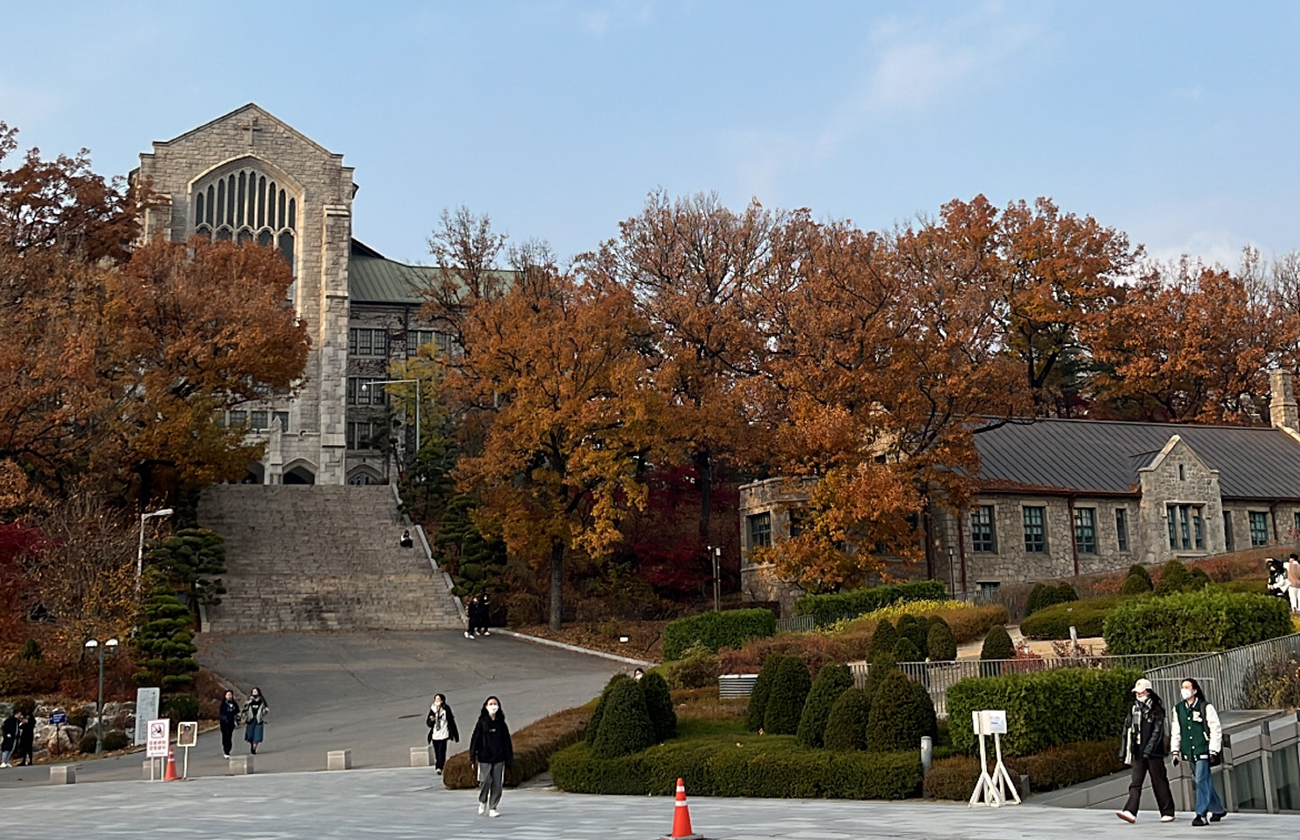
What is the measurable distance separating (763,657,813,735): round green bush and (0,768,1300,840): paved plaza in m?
3.38

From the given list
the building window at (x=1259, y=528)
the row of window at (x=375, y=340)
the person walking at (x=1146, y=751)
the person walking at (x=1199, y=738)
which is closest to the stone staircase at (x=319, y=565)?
the row of window at (x=375, y=340)

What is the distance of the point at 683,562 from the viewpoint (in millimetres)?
48719

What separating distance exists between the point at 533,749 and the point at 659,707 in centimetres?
244

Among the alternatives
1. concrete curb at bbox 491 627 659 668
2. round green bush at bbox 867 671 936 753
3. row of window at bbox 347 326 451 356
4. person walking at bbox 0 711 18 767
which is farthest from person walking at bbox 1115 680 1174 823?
row of window at bbox 347 326 451 356

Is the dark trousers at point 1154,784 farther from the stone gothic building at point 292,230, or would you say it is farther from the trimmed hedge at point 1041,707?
the stone gothic building at point 292,230

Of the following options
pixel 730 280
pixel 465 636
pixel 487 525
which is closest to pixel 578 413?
pixel 487 525

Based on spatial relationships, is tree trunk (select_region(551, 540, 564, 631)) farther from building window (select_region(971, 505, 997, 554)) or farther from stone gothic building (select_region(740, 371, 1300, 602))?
building window (select_region(971, 505, 997, 554))

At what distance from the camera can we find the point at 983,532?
1865 inches

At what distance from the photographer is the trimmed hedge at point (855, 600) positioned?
121ft

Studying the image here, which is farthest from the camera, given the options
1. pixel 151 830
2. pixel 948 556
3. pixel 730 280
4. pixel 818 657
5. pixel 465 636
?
pixel 730 280

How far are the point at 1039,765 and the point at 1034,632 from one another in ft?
51.6

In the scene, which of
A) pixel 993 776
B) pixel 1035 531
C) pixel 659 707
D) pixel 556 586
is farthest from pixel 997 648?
pixel 1035 531

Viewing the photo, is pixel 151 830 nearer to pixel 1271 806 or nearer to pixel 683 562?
pixel 1271 806

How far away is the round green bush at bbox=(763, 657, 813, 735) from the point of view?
2169 cm
